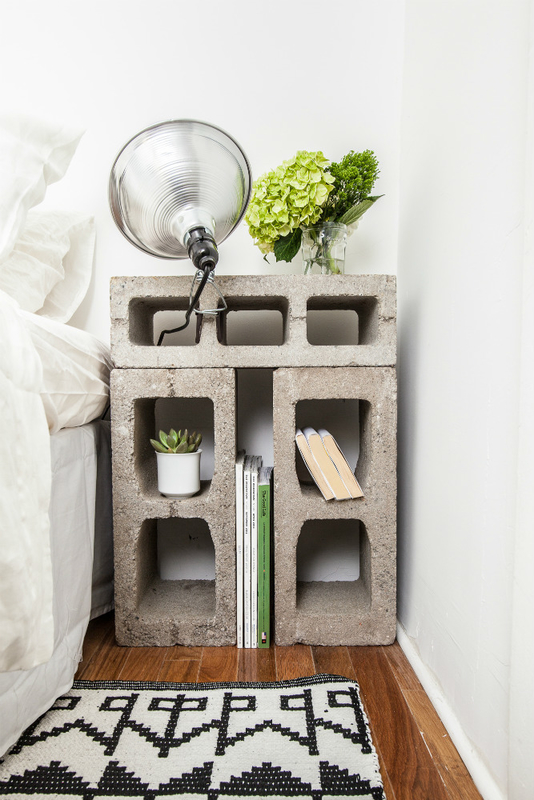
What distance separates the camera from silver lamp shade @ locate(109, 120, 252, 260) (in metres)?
0.85

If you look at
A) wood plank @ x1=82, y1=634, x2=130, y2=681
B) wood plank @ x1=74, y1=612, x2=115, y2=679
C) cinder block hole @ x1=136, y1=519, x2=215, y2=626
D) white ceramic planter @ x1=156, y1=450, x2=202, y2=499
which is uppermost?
white ceramic planter @ x1=156, y1=450, x2=202, y2=499

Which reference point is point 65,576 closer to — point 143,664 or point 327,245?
point 143,664

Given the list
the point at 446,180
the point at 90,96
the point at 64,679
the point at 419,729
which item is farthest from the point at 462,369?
the point at 90,96

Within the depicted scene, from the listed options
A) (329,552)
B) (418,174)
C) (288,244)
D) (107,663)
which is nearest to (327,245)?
(288,244)

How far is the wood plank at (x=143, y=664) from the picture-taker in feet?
3.14

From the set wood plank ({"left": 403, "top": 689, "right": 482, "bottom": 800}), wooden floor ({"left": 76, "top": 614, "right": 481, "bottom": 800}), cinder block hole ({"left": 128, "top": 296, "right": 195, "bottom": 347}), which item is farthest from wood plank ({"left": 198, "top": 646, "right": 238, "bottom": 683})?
cinder block hole ({"left": 128, "top": 296, "right": 195, "bottom": 347})

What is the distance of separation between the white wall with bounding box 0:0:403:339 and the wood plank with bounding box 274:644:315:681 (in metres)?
0.96

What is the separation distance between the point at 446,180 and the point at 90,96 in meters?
1.01

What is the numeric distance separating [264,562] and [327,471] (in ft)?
0.83

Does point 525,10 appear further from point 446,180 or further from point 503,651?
point 503,651

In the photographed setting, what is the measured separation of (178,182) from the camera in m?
0.86

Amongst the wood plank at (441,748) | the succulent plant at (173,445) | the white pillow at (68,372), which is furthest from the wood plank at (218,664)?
the white pillow at (68,372)

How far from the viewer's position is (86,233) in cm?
129

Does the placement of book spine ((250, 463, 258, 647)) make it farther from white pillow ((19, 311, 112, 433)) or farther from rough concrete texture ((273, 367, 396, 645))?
white pillow ((19, 311, 112, 433))
